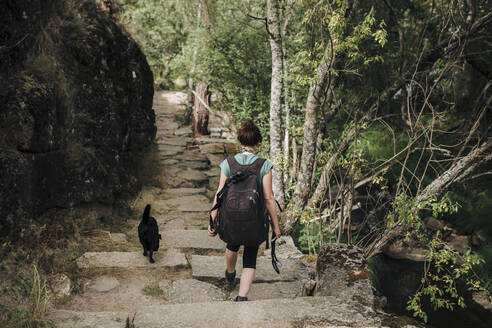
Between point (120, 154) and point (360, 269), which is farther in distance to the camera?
point (120, 154)

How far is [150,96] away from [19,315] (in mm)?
7881

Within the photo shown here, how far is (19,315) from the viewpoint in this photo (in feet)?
8.55

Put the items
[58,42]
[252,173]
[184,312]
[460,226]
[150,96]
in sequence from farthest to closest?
[150,96] → [460,226] → [58,42] → [252,173] → [184,312]

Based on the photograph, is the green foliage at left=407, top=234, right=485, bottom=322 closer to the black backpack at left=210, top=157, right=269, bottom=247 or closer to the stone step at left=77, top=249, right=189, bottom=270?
the black backpack at left=210, top=157, right=269, bottom=247

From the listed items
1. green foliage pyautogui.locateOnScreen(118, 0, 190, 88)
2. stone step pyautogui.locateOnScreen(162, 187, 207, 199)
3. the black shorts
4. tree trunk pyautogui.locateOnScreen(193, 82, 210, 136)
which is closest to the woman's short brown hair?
the black shorts

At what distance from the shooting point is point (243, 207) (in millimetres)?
3270

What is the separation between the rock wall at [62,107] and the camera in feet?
13.7

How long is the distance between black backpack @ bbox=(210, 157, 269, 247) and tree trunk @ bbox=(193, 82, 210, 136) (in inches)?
410

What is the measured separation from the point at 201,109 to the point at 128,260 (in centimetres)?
1015

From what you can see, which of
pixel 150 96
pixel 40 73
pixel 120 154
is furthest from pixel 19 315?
pixel 150 96

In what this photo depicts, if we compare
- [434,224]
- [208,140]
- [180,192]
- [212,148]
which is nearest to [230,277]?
[180,192]

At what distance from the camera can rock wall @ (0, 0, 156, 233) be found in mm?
4176

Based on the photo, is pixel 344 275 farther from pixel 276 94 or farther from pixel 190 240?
pixel 276 94

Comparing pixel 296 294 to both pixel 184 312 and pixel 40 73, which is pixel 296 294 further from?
pixel 40 73
